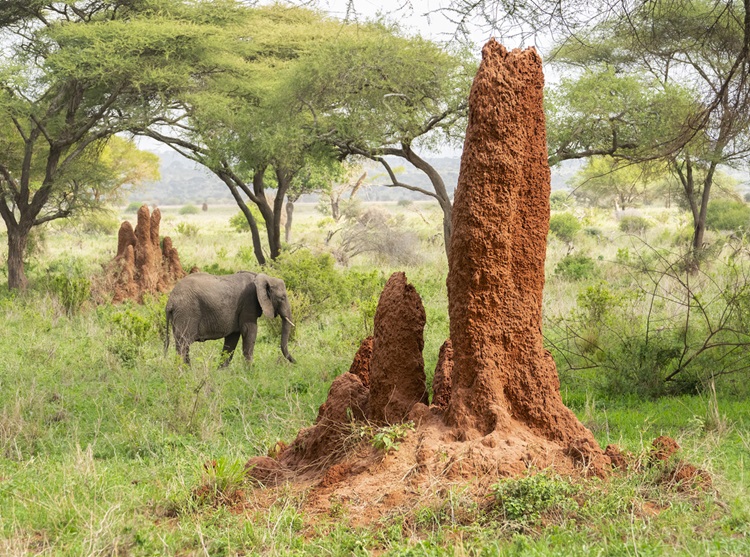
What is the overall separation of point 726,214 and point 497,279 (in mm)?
30231

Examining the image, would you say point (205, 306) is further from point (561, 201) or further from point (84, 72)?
point (561, 201)

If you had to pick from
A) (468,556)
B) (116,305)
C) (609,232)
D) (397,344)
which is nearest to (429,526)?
(468,556)

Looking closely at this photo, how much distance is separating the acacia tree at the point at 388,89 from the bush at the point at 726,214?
17898 millimetres

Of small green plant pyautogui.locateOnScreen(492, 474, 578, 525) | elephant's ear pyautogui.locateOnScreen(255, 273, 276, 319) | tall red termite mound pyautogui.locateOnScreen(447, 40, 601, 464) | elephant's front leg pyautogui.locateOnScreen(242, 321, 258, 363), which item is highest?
tall red termite mound pyautogui.locateOnScreen(447, 40, 601, 464)

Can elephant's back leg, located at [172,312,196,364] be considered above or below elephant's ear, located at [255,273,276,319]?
below

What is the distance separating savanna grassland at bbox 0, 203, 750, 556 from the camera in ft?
13.9

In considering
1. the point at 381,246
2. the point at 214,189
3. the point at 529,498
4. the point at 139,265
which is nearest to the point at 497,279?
the point at 529,498

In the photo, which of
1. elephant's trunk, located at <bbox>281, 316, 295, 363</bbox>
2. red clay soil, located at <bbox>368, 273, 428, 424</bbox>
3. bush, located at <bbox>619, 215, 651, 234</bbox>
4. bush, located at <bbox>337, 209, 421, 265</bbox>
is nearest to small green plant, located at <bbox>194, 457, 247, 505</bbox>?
red clay soil, located at <bbox>368, 273, 428, 424</bbox>

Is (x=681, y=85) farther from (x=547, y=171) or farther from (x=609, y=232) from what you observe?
(x=609, y=232)

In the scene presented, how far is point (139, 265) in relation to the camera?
1622 centimetres

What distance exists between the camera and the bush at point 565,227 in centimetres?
3272

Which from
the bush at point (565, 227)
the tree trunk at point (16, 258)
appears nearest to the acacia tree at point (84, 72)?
the tree trunk at point (16, 258)

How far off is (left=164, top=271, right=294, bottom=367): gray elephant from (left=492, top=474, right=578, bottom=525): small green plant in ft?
21.8

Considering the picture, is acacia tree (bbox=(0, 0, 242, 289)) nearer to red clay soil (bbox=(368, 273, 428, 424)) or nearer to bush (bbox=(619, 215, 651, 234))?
red clay soil (bbox=(368, 273, 428, 424))
